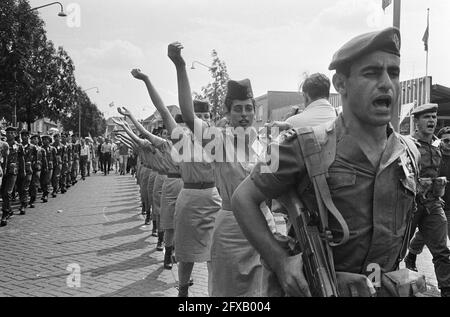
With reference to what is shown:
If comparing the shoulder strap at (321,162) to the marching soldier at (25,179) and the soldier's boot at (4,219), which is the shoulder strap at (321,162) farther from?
the marching soldier at (25,179)

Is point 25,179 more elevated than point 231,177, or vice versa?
point 231,177

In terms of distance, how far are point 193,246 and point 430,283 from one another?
9.86 feet

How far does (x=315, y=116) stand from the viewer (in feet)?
12.1

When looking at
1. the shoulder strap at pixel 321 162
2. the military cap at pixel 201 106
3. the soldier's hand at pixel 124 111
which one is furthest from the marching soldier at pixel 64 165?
the shoulder strap at pixel 321 162

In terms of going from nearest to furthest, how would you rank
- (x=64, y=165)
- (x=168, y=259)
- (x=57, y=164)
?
(x=168, y=259)
(x=57, y=164)
(x=64, y=165)

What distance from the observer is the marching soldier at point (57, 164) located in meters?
17.5

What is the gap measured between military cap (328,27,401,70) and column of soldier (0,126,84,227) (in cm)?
1014

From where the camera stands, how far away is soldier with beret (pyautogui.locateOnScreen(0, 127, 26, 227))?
36.4 ft

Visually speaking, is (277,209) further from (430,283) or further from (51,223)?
(51,223)

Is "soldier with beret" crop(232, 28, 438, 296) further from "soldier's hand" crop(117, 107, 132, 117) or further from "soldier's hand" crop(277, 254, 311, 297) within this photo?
"soldier's hand" crop(117, 107, 132, 117)

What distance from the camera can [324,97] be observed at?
4211 millimetres

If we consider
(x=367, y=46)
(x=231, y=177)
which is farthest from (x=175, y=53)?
(x=367, y=46)

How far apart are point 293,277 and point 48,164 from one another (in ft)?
51.6

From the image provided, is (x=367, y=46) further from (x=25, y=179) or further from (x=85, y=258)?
(x=25, y=179)
